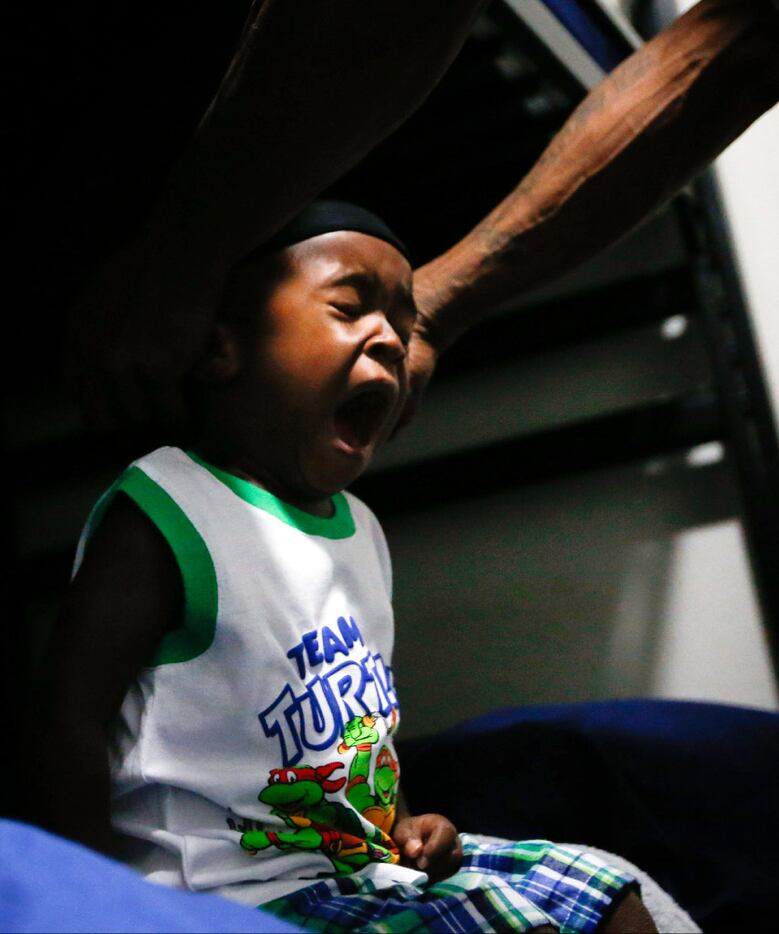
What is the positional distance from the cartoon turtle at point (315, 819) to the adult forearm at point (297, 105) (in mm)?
339

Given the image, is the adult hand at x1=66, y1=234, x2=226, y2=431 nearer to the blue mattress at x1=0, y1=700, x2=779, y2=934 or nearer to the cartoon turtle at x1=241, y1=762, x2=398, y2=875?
the cartoon turtle at x1=241, y1=762, x2=398, y2=875

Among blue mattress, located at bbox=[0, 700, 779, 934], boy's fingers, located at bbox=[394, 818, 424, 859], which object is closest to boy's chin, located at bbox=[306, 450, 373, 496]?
boy's fingers, located at bbox=[394, 818, 424, 859]

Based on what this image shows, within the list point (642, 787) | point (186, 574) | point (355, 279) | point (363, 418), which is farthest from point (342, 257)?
point (642, 787)

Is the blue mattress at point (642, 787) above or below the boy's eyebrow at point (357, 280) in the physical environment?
below

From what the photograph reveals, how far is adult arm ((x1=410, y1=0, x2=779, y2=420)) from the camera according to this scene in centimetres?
77

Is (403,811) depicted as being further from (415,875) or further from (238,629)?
(238,629)

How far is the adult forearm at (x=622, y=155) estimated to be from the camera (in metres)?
0.77

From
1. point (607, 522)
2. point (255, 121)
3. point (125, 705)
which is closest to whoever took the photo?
point (255, 121)

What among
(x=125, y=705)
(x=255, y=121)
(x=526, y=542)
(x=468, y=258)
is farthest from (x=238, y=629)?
(x=526, y=542)

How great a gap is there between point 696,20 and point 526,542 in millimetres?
791

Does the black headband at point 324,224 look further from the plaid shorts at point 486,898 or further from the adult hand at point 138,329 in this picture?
the plaid shorts at point 486,898

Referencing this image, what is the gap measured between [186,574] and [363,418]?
0.20 m

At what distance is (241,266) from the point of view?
750 mm

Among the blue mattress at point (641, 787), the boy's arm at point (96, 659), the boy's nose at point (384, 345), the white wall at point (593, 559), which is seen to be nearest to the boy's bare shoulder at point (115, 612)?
the boy's arm at point (96, 659)
